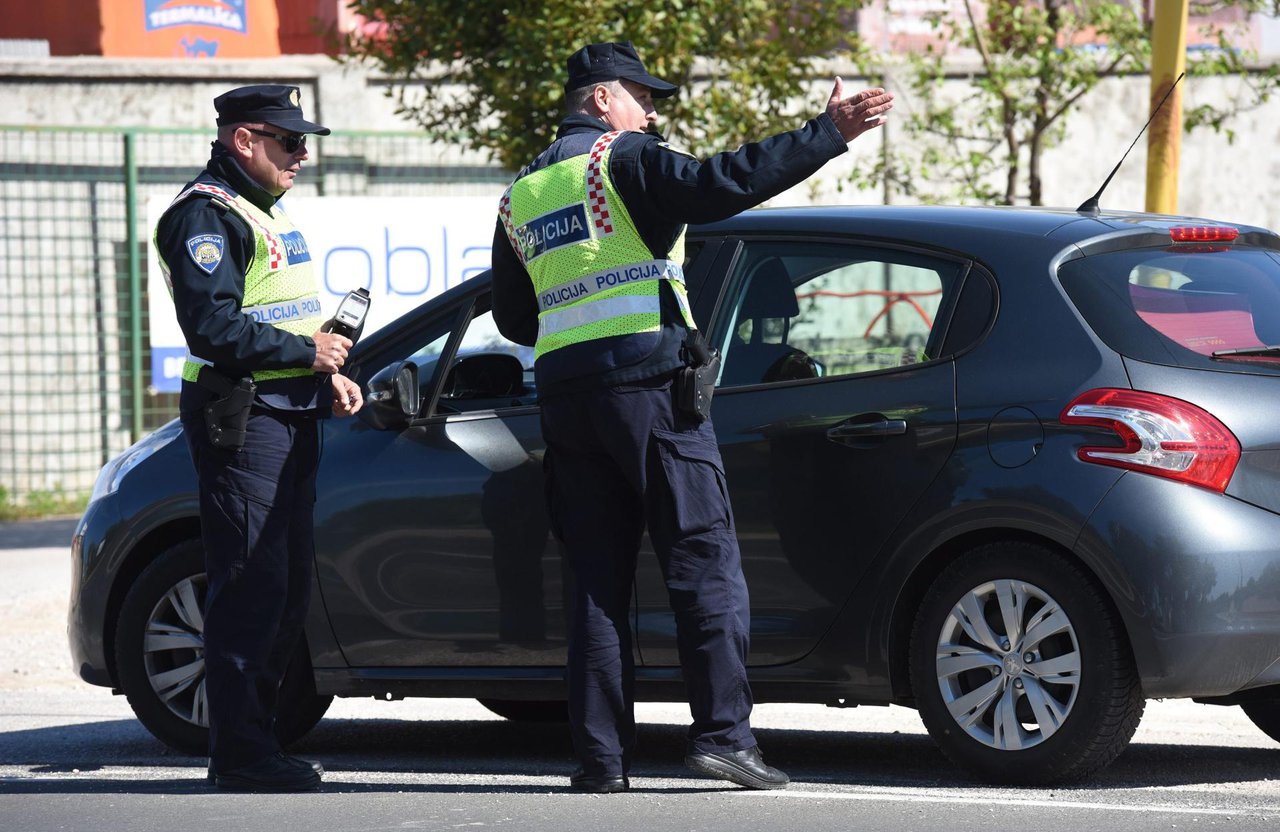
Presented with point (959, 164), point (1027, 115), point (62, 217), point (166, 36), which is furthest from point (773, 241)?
point (166, 36)

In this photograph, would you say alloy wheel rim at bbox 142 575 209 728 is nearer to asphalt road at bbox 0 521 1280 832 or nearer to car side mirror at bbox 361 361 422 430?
asphalt road at bbox 0 521 1280 832

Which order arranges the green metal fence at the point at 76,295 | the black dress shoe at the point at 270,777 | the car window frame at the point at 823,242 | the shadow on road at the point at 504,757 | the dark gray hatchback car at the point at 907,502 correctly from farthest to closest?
the green metal fence at the point at 76,295 < the shadow on road at the point at 504,757 < the black dress shoe at the point at 270,777 < the car window frame at the point at 823,242 < the dark gray hatchback car at the point at 907,502

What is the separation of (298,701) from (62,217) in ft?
25.3

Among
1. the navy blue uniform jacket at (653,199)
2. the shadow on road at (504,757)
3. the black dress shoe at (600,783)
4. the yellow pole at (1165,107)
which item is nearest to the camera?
the navy blue uniform jacket at (653,199)

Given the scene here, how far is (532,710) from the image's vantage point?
6.70 meters

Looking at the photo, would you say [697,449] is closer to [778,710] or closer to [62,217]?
[778,710]

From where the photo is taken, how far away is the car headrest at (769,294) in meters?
5.43

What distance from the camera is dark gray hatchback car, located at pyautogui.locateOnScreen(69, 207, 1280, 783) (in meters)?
4.76

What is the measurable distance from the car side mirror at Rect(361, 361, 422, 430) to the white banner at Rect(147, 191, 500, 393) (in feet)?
21.3

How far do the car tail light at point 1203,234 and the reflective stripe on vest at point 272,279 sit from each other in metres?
2.32

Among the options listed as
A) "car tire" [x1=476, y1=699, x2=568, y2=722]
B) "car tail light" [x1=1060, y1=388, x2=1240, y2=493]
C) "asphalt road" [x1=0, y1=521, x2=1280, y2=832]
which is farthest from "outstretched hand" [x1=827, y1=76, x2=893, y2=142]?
"car tire" [x1=476, y1=699, x2=568, y2=722]

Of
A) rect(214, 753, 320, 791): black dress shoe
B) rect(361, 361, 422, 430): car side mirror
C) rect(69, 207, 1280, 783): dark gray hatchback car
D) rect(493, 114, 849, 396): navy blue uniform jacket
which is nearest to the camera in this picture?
rect(493, 114, 849, 396): navy blue uniform jacket

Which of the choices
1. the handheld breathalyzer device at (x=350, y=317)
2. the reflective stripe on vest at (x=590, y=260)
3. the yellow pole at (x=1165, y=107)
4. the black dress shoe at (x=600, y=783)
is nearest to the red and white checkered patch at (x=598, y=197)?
the reflective stripe on vest at (x=590, y=260)

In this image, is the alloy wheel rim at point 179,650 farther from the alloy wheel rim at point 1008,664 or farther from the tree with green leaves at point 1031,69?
the tree with green leaves at point 1031,69
